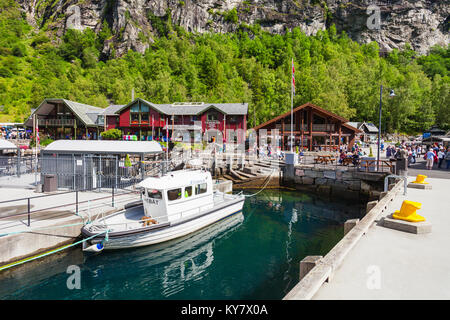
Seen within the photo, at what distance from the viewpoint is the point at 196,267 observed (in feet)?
36.5

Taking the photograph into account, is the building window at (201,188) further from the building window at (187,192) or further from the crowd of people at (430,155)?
the crowd of people at (430,155)

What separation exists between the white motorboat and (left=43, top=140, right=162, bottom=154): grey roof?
14.5 ft

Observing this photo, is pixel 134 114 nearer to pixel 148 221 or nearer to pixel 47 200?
pixel 47 200

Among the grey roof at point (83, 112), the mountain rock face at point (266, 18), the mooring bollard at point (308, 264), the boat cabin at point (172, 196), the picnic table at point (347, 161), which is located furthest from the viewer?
the mountain rock face at point (266, 18)

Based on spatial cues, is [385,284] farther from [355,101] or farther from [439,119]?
[439,119]

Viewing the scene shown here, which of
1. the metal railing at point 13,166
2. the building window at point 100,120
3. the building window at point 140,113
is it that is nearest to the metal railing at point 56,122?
the building window at point 100,120

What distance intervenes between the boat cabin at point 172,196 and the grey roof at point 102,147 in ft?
15.4

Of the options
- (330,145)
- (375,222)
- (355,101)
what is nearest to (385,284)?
(375,222)

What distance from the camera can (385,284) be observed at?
18.4ft

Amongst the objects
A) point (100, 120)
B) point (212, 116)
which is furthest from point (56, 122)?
point (212, 116)

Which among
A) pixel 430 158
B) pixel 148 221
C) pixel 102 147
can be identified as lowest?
pixel 148 221

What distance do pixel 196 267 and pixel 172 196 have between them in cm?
346

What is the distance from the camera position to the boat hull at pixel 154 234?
11398 millimetres

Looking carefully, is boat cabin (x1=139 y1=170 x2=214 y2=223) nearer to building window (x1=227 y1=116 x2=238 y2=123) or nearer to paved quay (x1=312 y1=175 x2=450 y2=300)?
paved quay (x1=312 y1=175 x2=450 y2=300)
